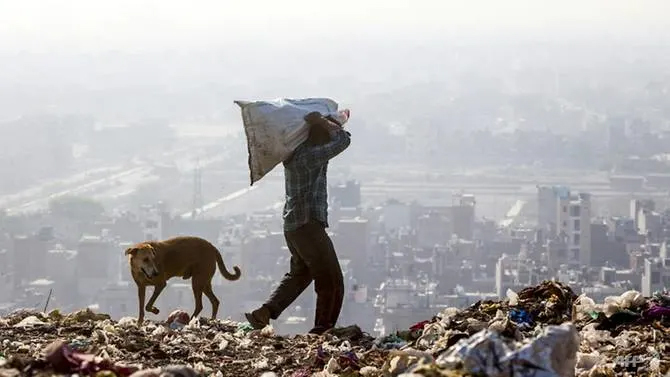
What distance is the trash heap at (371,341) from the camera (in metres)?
6.00

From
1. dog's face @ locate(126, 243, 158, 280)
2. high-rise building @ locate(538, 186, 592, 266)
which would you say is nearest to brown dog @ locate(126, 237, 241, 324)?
dog's face @ locate(126, 243, 158, 280)

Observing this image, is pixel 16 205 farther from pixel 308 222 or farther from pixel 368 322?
pixel 308 222

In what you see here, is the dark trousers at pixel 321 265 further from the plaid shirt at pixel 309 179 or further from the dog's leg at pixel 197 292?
the dog's leg at pixel 197 292

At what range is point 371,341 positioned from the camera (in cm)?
802

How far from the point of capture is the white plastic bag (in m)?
8.53

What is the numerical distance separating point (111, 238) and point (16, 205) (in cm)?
1788

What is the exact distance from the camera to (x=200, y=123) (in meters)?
88.0

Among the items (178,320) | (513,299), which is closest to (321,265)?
(178,320)

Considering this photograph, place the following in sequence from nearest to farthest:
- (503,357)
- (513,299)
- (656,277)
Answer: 1. (503,357)
2. (513,299)
3. (656,277)

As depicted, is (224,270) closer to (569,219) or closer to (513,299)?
(513,299)

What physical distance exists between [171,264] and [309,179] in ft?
4.79

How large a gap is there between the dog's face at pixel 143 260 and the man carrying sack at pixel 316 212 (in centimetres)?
91

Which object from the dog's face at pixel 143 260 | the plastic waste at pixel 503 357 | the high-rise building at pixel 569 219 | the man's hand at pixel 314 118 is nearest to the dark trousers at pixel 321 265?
the man's hand at pixel 314 118

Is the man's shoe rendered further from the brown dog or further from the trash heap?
the brown dog
